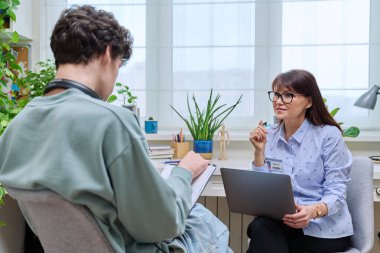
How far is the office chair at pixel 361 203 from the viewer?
1570 mm

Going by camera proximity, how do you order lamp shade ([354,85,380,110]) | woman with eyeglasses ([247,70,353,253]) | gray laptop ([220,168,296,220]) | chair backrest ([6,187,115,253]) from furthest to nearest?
1. lamp shade ([354,85,380,110])
2. woman with eyeglasses ([247,70,353,253])
3. gray laptop ([220,168,296,220])
4. chair backrest ([6,187,115,253])

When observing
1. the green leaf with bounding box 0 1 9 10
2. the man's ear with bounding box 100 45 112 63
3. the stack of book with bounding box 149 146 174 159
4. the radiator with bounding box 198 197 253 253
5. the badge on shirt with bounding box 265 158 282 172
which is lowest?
the radiator with bounding box 198 197 253 253

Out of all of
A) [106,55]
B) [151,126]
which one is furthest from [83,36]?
[151,126]

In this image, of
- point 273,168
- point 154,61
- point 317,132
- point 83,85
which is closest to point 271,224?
point 273,168

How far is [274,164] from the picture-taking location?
1694mm

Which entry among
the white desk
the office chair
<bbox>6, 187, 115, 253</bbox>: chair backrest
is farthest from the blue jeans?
the white desk

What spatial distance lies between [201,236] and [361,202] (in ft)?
2.86

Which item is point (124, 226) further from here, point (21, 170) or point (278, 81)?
point (278, 81)

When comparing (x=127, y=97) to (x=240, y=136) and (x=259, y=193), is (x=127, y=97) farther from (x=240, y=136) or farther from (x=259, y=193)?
(x=259, y=193)

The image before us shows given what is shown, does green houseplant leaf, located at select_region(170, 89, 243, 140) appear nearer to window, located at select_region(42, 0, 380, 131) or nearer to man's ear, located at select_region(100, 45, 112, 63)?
window, located at select_region(42, 0, 380, 131)

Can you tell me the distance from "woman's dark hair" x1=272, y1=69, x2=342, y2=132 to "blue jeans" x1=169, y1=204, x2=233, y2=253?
718 mm

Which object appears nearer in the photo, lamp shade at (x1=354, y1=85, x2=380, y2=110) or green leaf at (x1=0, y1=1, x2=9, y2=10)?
green leaf at (x1=0, y1=1, x2=9, y2=10)

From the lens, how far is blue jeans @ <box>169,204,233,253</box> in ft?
3.40

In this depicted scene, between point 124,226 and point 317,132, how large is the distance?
1.07 metres
